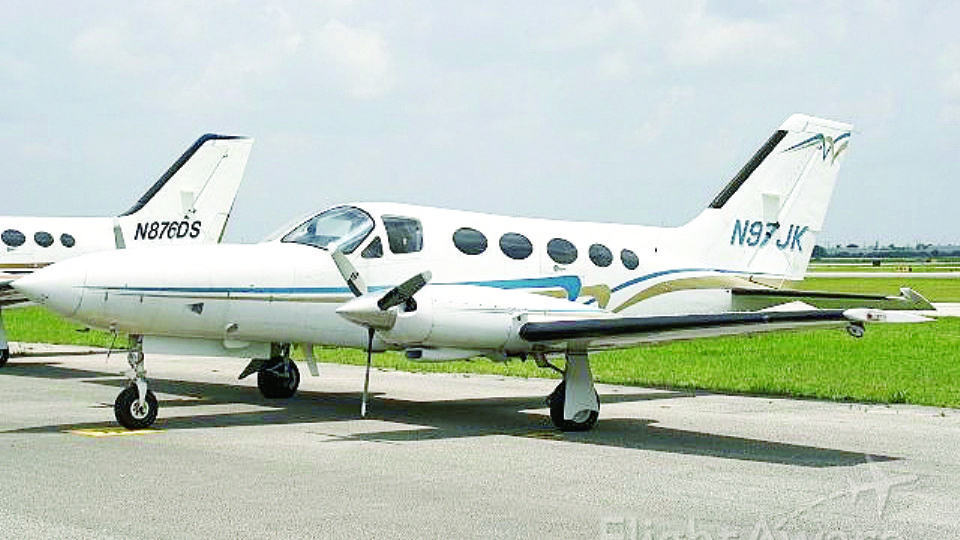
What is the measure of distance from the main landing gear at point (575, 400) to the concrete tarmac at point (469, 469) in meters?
0.21

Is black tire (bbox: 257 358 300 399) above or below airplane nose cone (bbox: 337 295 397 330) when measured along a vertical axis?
below

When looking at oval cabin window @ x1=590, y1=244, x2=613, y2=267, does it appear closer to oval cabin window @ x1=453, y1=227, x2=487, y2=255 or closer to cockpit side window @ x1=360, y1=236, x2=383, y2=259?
oval cabin window @ x1=453, y1=227, x2=487, y2=255

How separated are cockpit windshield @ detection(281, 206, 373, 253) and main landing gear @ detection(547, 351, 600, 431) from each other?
2827 millimetres

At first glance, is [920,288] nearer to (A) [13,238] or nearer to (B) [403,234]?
(A) [13,238]

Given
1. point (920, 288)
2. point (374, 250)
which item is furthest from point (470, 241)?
point (920, 288)

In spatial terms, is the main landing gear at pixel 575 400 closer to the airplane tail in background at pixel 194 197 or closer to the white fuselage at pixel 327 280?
the white fuselage at pixel 327 280

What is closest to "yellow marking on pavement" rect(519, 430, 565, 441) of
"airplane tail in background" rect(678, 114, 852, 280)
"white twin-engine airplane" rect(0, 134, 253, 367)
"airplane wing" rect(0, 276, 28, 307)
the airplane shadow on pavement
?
the airplane shadow on pavement

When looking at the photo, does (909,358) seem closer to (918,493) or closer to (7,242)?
(918,493)

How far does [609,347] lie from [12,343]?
20.5 metres

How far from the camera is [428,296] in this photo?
488 inches

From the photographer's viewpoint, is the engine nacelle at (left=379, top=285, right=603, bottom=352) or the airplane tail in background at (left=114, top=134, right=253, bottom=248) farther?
the airplane tail in background at (left=114, top=134, right=253, bottom=248)

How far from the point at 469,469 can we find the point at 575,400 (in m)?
3.06

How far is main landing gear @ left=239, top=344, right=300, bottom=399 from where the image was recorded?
16.5 metres

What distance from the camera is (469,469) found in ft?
33.9
